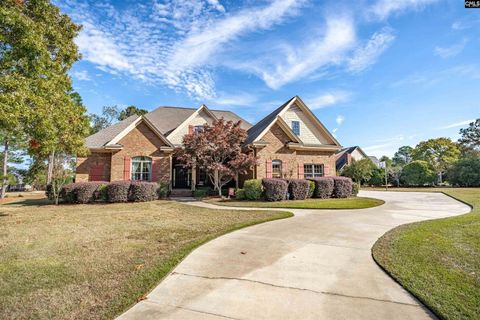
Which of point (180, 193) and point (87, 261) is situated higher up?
point (180, 193)

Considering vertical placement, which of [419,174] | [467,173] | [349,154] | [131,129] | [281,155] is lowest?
[419,174]

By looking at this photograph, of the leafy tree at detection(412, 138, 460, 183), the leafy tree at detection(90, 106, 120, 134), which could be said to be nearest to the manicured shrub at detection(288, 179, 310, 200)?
the leafy tree at detection(412, 138, 460, 183)

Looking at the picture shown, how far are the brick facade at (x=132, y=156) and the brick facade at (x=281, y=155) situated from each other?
270 inches

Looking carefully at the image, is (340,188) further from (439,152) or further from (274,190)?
(439,152)

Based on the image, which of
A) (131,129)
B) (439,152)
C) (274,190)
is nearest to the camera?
(274,190)

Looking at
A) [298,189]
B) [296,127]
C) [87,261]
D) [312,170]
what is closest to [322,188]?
[298,189]

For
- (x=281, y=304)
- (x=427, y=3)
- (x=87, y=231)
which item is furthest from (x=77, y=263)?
(x=427, y=3)

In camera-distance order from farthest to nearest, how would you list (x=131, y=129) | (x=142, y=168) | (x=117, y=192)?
(x=142, y=168) < (x=131, y=129) < (x=117, y=192)

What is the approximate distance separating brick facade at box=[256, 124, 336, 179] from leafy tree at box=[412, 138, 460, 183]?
28275 mm

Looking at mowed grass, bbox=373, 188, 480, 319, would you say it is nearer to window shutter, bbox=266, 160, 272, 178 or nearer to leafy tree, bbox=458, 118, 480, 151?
window shutter, bbox=266, 160, 272, 178

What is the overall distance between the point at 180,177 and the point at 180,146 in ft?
9.47

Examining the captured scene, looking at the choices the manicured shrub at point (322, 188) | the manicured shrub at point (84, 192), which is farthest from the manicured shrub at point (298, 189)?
the manicured shrub at point (84, 192)

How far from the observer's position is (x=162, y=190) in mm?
15852

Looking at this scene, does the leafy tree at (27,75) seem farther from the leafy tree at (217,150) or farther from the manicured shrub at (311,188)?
the manicured shrub at (311,188)
